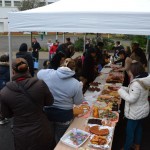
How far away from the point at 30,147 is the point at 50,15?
5.93 feet

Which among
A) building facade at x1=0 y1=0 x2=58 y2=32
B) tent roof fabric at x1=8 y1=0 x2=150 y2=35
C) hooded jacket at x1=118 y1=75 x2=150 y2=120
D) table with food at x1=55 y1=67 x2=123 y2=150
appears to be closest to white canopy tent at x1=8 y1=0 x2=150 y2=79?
tent roof fabric at x1=8 y1=0 x2=150 y2=35

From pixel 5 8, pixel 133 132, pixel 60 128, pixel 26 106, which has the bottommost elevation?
pixel 133 132

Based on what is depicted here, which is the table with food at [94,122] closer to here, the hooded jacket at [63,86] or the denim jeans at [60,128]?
the denim jeans at [60,128]

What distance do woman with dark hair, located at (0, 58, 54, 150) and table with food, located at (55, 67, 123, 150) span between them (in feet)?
0.88

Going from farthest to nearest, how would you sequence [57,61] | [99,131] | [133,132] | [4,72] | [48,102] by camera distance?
[4,72] → [57,61] → [133,132] → [99,131] → [48,102]

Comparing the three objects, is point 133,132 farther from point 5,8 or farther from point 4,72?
point 5,8

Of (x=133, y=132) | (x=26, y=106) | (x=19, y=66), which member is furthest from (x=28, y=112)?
(x=133, y=132)

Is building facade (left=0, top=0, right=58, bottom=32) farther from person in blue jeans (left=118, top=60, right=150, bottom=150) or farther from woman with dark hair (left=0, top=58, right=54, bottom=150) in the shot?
woman with dark hair (left=0, top=58, right=54, bottom=150)

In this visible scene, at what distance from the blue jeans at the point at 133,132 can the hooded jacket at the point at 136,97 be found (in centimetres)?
15

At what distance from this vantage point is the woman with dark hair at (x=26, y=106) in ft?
8.38

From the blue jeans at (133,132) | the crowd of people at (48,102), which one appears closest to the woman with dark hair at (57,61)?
the crowd of people at (48,102)

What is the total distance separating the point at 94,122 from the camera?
3.29 metres

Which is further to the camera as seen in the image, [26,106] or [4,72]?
[4,72]

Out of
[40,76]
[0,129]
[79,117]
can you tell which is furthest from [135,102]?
[0,129]
